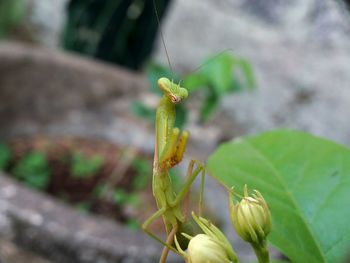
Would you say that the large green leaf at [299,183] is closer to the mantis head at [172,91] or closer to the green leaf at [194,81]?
the mantis head at [172,91]

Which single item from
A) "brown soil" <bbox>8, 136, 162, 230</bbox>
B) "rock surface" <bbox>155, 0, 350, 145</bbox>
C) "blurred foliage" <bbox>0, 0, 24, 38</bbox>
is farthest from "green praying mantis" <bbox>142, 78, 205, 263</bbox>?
"blurred foliage" <bbox>0, 0, 24, 38</bbox>

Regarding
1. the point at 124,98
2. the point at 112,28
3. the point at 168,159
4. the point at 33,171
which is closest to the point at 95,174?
the point at 33,171

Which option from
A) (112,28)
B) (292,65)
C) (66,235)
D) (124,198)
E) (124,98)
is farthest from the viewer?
(292,65)

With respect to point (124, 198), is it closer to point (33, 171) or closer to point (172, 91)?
point (33, 171)

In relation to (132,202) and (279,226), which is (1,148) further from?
(279,226)

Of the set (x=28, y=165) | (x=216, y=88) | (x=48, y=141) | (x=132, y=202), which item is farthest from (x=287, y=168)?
(x=48, y=141)

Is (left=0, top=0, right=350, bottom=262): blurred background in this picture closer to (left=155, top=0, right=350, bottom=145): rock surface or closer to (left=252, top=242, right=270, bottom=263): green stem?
A: (left=155, top=0, right=350, bottom=145): rock surface
